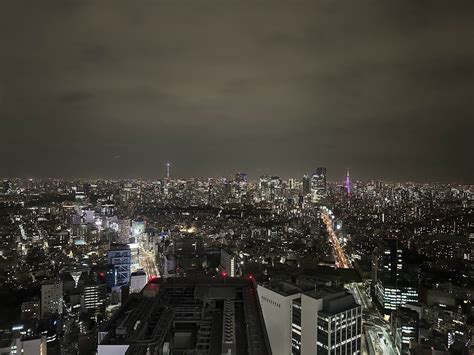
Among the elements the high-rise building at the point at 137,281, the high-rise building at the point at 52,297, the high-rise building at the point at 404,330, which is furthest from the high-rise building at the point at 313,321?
the high-rise building at the point at 52,297

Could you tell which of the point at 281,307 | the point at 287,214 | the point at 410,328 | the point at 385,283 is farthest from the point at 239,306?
A: the point at 287,214

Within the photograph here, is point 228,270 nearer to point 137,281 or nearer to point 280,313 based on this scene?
point 137,281

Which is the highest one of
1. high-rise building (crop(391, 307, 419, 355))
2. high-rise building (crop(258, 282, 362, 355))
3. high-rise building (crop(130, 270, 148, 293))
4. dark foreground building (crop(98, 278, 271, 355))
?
dark foreground building (crop(98, 278, 271, 355))

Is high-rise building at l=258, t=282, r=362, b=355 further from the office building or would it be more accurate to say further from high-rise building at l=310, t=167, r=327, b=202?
high-rise building at l=310, t=167, r=327, b=202

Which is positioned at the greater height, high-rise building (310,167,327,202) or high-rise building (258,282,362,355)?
high-rise building (310,167,327,202)

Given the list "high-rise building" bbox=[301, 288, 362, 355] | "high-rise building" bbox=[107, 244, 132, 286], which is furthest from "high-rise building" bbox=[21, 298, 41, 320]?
"high-rise building" bbox=[301, 288, 362, 355]

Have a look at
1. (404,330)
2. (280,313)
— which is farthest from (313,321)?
(404,330)

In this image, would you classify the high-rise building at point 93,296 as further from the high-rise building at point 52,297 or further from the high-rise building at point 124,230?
the high-rise building at point 124,230
